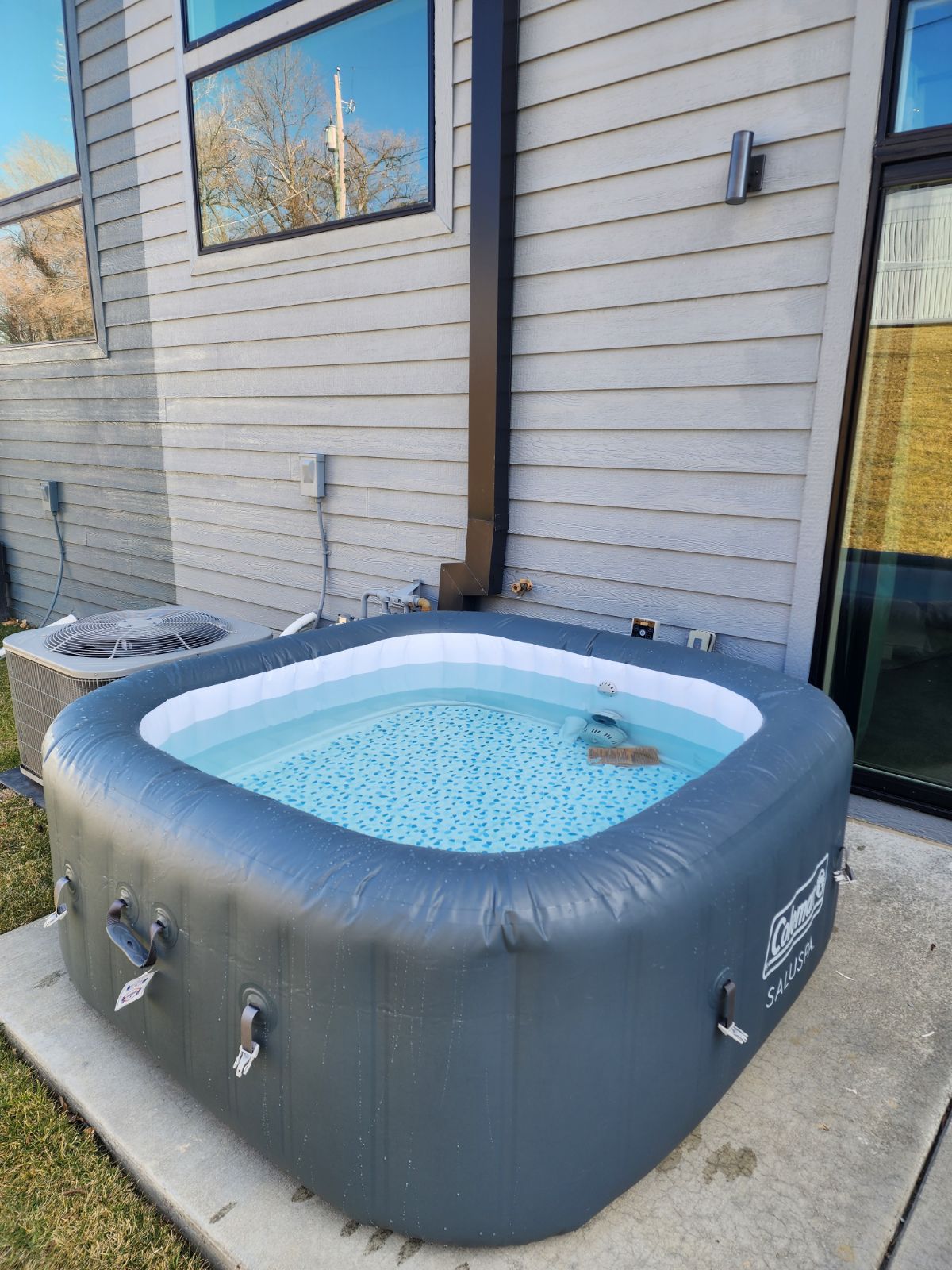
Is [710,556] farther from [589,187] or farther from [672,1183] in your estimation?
[672,1183]

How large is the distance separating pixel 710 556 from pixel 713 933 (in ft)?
5.07

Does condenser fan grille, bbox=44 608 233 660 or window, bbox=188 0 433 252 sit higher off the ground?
window, bbox=188 0 433 252

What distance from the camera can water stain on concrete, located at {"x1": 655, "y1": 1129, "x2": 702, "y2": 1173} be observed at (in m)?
1.40

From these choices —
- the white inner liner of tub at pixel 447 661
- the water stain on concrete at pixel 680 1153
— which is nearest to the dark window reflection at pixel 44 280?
the white inner liner of tub at pixel 447 661

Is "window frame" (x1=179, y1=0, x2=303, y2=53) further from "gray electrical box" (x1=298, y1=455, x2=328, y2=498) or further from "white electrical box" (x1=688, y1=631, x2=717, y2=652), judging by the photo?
"white electrical box" (x1=688, y1=631, x2=717, y2=652)

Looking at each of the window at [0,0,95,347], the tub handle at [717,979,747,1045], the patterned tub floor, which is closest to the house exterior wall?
the window at [0,0,95,347]

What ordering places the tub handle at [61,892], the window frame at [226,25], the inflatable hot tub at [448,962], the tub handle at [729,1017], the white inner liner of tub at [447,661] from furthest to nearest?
the window frame at [226,25] < the white inner liner of tub at [447,661] < the tub handle at [61,892] < the tub handle at [729,1017] < the inflatable hot tub at [448,962]

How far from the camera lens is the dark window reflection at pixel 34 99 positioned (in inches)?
186

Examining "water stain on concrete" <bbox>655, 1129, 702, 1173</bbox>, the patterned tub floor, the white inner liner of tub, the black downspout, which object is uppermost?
the black downspout

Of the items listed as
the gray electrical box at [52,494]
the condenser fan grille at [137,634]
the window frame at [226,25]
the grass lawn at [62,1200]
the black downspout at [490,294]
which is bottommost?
the grass lawn at [62,1200]

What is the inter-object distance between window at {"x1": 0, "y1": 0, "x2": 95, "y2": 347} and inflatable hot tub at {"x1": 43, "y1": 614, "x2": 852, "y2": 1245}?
4.18m

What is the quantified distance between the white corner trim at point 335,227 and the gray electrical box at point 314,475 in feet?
2.90

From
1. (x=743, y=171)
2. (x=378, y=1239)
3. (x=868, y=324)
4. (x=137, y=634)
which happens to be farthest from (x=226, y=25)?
(x=378, y=1239)

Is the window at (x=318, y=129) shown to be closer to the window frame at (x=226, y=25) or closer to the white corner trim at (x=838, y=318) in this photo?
the window frame at (x=226, y=25)
